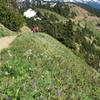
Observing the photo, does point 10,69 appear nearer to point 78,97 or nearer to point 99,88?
point 78,97

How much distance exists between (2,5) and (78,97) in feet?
126

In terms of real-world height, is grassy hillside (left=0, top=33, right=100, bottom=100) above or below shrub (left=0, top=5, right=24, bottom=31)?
above

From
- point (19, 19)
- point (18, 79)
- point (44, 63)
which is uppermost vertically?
point (18, 79)

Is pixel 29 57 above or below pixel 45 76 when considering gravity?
below

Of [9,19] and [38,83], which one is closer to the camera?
[38,83]

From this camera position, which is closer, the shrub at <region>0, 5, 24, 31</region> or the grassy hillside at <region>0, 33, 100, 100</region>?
the grassy hillside at <region>0, 33, 100, 100</region>

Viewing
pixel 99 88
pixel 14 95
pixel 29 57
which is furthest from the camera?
pixel 29 57

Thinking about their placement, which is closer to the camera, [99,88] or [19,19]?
[99,88]

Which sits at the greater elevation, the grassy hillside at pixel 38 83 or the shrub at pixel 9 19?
the grassy hillside at pixel 38 83

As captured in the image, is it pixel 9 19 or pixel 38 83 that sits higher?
pixel 38 83

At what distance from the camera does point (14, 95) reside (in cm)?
1044

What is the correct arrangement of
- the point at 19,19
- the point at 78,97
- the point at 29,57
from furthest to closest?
the point at 19,19 < the point at 29,57 < the point at 78,97

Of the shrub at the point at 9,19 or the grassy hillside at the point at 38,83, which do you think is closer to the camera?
the grassy hillside at the point at 38,83

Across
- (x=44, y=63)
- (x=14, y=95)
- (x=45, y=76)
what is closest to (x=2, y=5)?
(x=44, y=63)
